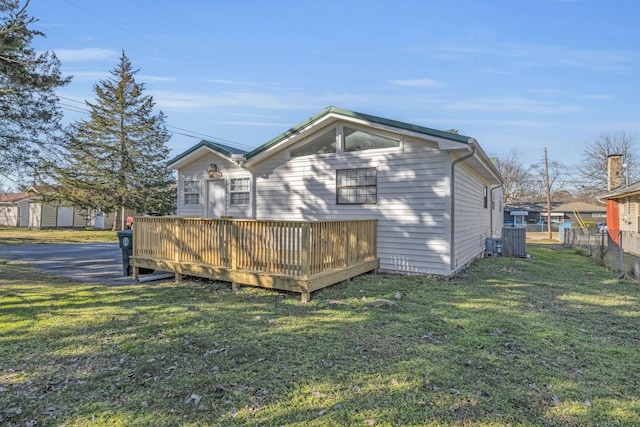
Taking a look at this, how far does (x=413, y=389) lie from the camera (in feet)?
9.20

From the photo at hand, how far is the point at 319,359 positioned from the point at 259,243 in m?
3.17

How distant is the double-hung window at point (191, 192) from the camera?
11156 millimetres

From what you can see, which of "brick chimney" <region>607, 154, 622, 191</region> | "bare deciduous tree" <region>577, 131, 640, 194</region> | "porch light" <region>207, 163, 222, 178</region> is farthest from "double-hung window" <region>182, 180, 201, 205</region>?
"bare deciduous tree" <region>577, 131, 640, 194</region>

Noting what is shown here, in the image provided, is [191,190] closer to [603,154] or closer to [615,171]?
[615,171]

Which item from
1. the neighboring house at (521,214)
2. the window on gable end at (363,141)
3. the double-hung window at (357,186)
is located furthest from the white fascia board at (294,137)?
the neighboring house at (521,214)

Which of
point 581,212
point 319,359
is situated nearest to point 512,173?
point 581,212

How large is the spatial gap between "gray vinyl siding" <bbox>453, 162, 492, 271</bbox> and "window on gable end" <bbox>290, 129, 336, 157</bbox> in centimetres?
304

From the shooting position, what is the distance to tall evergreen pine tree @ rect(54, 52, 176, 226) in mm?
22156

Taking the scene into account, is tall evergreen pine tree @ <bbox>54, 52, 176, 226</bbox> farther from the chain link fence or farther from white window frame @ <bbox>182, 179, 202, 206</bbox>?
the chain link fence

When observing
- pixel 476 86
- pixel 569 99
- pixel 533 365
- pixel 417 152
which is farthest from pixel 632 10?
pixel 533 365

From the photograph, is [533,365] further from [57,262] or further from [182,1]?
[182,1]

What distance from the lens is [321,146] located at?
8.83m

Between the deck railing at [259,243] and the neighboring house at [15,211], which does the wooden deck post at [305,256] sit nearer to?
the deck railing at [259,243]

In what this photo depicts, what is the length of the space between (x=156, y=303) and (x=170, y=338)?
1.86m
